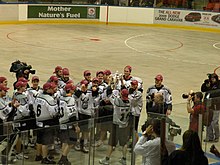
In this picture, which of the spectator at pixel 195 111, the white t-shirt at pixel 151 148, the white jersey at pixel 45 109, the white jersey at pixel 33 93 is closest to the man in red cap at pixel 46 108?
the white jersey at pixel 45 109

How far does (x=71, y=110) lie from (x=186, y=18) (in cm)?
2552

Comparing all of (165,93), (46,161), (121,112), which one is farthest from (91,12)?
(46,161)

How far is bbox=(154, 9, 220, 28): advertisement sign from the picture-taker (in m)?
33.4

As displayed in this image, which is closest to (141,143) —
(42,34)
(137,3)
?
(42,34)

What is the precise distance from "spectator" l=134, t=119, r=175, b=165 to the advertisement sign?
86.7 feet

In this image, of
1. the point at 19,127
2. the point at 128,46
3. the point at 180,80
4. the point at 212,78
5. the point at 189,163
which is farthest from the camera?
the point at 128,46

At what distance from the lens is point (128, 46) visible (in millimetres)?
26953

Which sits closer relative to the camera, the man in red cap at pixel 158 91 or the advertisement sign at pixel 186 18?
the man in red cap at pixel 158 91

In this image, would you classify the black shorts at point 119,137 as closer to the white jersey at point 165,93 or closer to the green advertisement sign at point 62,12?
the white jersey at point 165,93

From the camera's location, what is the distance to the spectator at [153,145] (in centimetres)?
757

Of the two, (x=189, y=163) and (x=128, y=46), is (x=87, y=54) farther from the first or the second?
(x=189, y=163)

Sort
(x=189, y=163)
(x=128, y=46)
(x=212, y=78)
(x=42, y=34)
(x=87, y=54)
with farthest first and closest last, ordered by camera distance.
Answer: (x=42, y=34)
(x=128, y=46)
(x=87, y=54)
(x=212, y=78)
(x=189, y=163)

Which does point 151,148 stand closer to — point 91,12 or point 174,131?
point 174,131

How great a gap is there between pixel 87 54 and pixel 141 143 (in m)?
16.7
